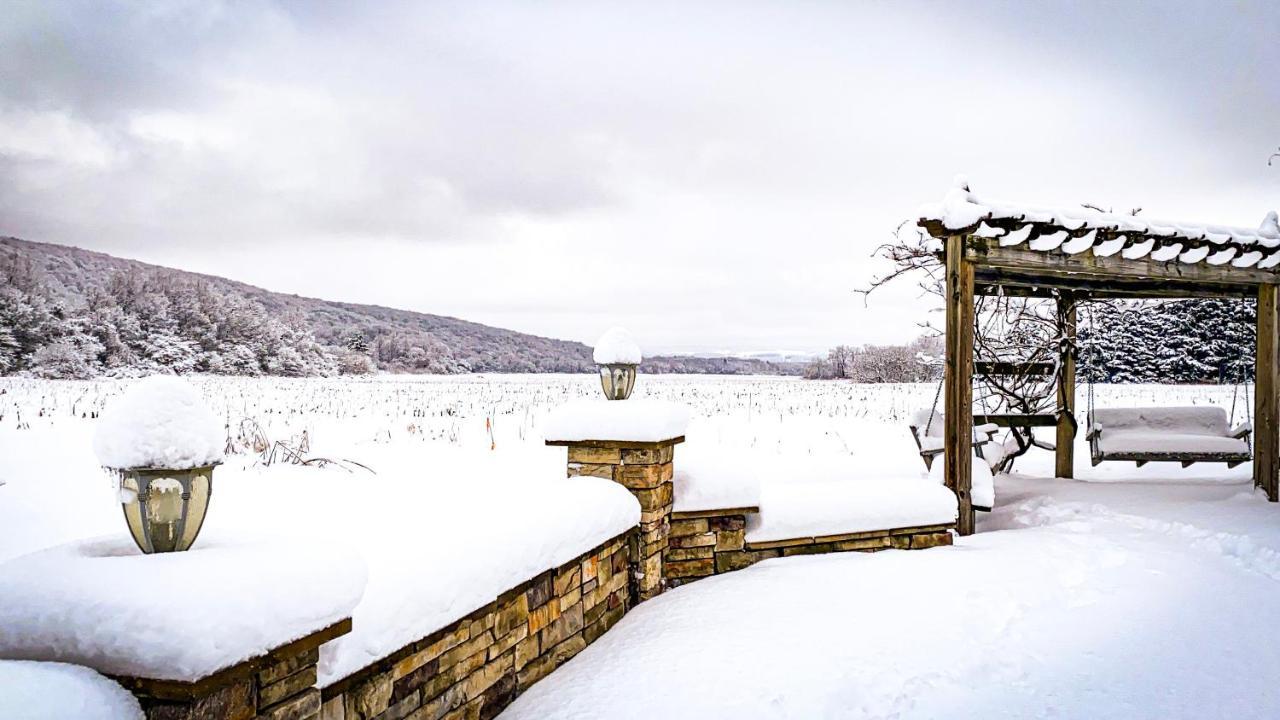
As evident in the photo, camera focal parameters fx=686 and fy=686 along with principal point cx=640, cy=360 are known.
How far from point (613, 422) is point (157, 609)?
2547mm

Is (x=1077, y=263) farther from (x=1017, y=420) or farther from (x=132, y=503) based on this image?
(x=132, y=503)

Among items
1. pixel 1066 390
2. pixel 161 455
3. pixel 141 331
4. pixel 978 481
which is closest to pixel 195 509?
pixel 161 455

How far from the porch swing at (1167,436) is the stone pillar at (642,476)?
4.67 meters

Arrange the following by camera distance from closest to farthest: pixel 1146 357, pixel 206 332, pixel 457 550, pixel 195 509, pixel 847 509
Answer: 1. pixel 195 509
2. pixel 457 550
3. pixel 847 509
4. pixel 206 332
5. pixel 1146 357

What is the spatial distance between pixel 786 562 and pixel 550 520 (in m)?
1.93

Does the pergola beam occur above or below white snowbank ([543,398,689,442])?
above

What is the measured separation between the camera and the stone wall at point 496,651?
186 cm

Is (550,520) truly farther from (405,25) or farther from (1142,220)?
(405,25)

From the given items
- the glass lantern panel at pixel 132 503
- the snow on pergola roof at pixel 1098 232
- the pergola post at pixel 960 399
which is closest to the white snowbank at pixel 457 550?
the glass lantern panel at pixel 132 503

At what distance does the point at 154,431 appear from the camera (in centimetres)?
139

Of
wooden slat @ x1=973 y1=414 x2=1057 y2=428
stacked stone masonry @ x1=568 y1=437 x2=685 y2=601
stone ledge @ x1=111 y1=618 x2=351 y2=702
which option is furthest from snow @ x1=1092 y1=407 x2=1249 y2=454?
stone ledge @ x1=111 y1=618 x2=351 y2=702

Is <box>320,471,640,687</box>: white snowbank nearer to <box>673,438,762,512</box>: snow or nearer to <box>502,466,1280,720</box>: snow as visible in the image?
<box>502,466,1280,720</box>: snow

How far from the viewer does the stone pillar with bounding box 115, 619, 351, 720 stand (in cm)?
122

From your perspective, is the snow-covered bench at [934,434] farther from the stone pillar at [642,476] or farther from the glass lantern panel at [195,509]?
the glass lantern panel at [195,509]
